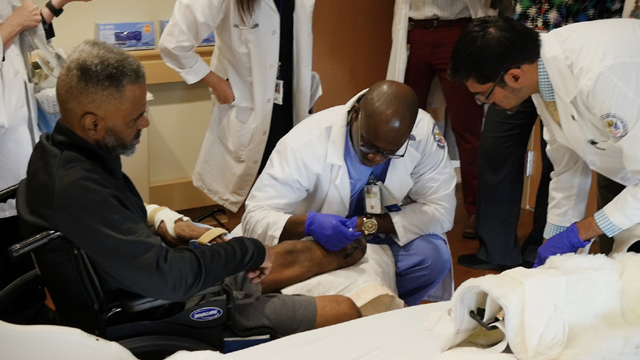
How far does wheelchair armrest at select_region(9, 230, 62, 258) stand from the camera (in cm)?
120

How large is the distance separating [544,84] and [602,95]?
0.20 meters

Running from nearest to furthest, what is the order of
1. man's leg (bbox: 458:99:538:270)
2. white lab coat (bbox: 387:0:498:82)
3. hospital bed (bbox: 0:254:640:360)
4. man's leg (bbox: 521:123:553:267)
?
hospital bed (bbox: 0:254:640:360), man's leg (bbox: 458:99:538:270), man's leg (bbox: 521:123:553:267), white lab coat (bbox: 387:0:498:82)

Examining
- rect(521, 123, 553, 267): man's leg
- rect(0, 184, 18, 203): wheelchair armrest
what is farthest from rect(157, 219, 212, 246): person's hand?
rect(521, 123, 553, 267): man's leg

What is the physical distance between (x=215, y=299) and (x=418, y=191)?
867 mm

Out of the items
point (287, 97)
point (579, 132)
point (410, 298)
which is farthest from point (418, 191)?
point (287, 97)

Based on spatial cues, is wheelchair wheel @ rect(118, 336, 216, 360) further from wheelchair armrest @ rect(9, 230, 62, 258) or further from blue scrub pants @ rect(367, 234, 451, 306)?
blue scrub pants @ rect(367, 234, 451, 306)

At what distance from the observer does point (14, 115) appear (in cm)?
197

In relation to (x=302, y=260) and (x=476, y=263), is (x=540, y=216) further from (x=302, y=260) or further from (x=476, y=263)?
(x=302, y=260)

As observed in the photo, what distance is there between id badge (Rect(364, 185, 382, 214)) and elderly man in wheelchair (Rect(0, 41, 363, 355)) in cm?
54

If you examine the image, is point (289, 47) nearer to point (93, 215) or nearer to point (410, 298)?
point (410, 298)

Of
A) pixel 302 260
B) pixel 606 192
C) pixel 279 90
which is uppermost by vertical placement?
pixel 279 90

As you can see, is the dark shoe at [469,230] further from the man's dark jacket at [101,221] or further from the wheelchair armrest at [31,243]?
the wheelchair armrest at [31,243]

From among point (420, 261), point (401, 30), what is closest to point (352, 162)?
point (420, 261)

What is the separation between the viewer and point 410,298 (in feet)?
6.86
